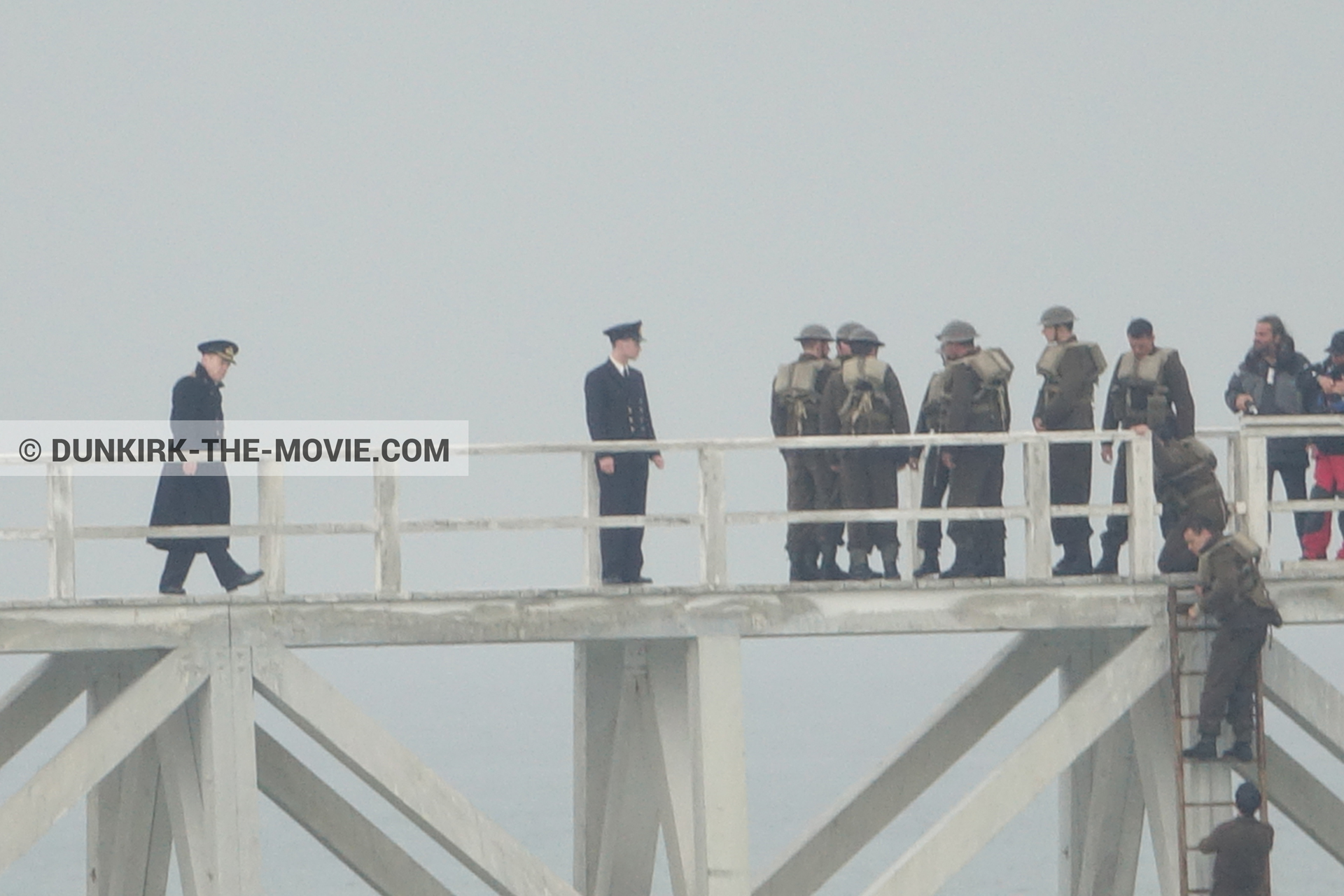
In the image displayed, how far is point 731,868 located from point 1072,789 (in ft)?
15.4

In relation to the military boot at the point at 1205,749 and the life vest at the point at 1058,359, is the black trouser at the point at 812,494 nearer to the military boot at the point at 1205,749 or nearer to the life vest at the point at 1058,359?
the life vest at the point at 1058,359

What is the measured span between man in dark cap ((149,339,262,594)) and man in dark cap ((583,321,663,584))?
8.36 ft

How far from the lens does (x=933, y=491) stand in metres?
18.1

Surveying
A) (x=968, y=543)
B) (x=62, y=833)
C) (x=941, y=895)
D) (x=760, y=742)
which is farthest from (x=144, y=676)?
(x=760, y=742)

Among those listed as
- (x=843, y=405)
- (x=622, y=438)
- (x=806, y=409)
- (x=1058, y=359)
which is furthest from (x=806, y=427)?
(x=1058, y=359)

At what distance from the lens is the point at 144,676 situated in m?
15.9

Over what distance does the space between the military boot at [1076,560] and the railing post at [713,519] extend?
267 centimetres

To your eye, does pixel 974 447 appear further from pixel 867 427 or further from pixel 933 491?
pixel 867 427

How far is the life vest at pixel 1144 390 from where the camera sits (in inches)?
687

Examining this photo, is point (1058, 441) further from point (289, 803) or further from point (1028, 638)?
point (289, 803)

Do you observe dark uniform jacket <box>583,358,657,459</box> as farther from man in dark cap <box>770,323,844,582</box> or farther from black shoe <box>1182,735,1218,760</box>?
black shoe <box>1182,735,1218,760</box>

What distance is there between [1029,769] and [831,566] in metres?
2.05

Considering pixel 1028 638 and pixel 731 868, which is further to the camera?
pixel 1028 638

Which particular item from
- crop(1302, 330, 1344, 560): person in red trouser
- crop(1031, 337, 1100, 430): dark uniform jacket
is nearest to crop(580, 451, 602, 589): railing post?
crop(1031, 337, 1100, 430): dark uniform jacket
